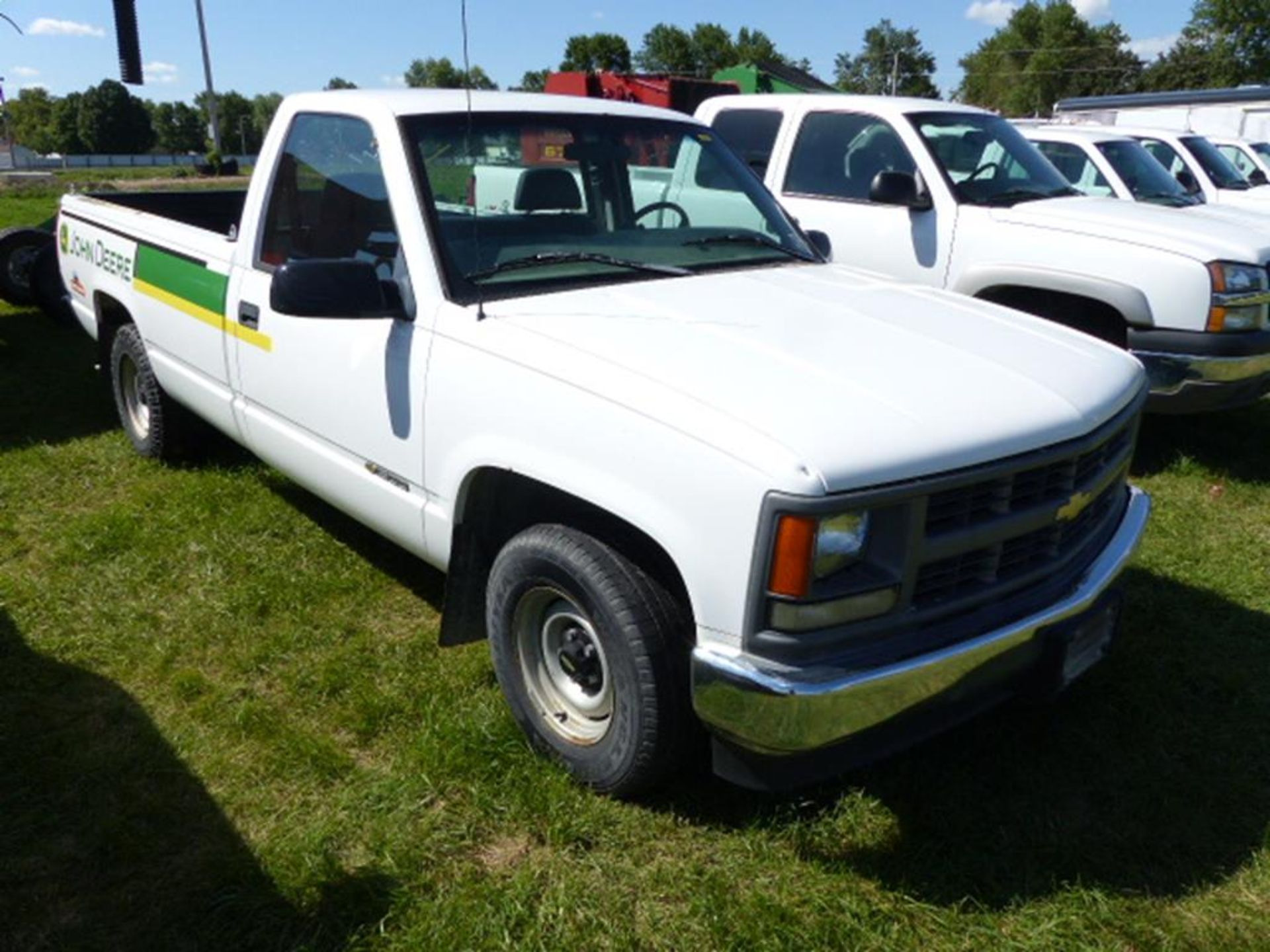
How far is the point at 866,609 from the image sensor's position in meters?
2.31

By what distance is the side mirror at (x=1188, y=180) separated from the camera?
11.8m

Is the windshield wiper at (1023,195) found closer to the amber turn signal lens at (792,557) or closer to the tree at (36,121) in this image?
the amber turn signal lens at (792,557)

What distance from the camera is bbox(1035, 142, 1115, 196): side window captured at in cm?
898

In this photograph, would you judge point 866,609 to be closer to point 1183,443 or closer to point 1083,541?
point 1083,541

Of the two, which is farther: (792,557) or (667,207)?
(667,207)

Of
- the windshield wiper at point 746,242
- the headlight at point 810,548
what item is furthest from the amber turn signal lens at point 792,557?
the windshield wiper at point 746,242

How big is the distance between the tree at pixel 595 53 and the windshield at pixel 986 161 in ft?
243

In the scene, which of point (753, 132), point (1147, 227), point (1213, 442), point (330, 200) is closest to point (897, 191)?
point (1147, 227)

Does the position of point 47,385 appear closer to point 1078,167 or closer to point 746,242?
point 746,242

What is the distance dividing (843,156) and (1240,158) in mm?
11045

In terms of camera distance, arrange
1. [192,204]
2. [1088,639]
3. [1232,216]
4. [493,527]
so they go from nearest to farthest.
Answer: [1088,639], [493,527], [192,204], [1232,216]

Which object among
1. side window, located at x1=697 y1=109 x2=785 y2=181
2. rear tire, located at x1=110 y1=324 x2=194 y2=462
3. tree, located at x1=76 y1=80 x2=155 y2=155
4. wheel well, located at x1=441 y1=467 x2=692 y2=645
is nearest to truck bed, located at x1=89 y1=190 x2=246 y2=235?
rear tire, located at x1=110 y1=324 x2=194 y2=462

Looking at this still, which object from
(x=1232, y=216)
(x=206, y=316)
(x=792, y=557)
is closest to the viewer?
(x=792, y=557)

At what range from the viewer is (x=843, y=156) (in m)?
6.62
